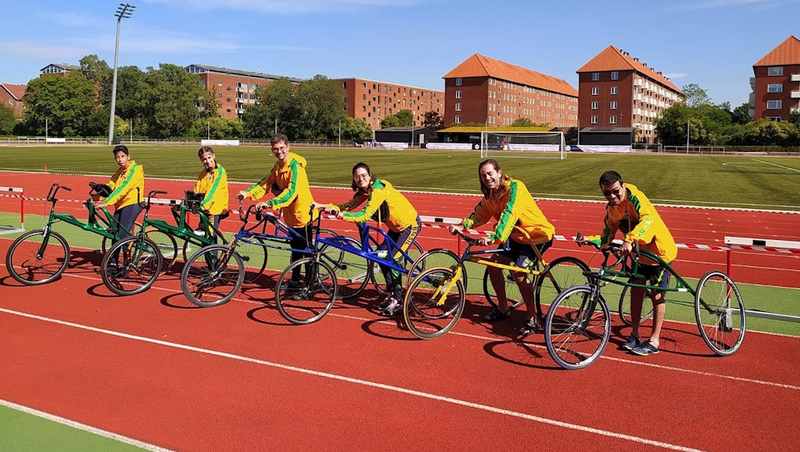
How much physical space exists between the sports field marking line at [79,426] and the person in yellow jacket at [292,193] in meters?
3.40

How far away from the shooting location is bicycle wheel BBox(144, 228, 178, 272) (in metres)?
9.02

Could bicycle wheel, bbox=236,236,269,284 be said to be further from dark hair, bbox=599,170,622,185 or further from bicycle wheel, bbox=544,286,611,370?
dark hair, bbox=599,170,622,185

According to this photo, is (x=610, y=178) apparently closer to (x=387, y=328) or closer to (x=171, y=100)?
(x=387, y=328)

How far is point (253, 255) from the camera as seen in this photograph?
1038cm

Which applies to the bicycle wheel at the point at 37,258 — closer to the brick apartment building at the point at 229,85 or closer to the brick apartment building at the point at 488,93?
the brick apartment building at the point at 488,93

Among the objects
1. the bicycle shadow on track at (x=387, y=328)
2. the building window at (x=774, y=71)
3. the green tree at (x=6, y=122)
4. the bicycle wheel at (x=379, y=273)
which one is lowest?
the bicycle shadow on track at (x=387, y=328)

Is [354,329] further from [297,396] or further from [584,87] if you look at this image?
[584,87]

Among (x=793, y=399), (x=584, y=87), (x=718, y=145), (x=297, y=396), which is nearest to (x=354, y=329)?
(x=297, y=396)

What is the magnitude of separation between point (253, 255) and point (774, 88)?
11810 centimetres

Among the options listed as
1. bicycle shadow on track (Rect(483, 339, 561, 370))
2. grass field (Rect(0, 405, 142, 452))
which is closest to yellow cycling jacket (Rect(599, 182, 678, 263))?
bicycle shadow on track (Rect(483, 339, 561, 370))

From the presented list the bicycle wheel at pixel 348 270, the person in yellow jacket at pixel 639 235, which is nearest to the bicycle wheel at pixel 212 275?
the bicycle wheel at pixel 348 270

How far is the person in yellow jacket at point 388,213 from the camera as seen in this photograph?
23.9 feet

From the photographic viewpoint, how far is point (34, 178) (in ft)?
94.6

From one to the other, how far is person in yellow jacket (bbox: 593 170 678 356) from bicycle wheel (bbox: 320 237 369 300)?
9.43ft
